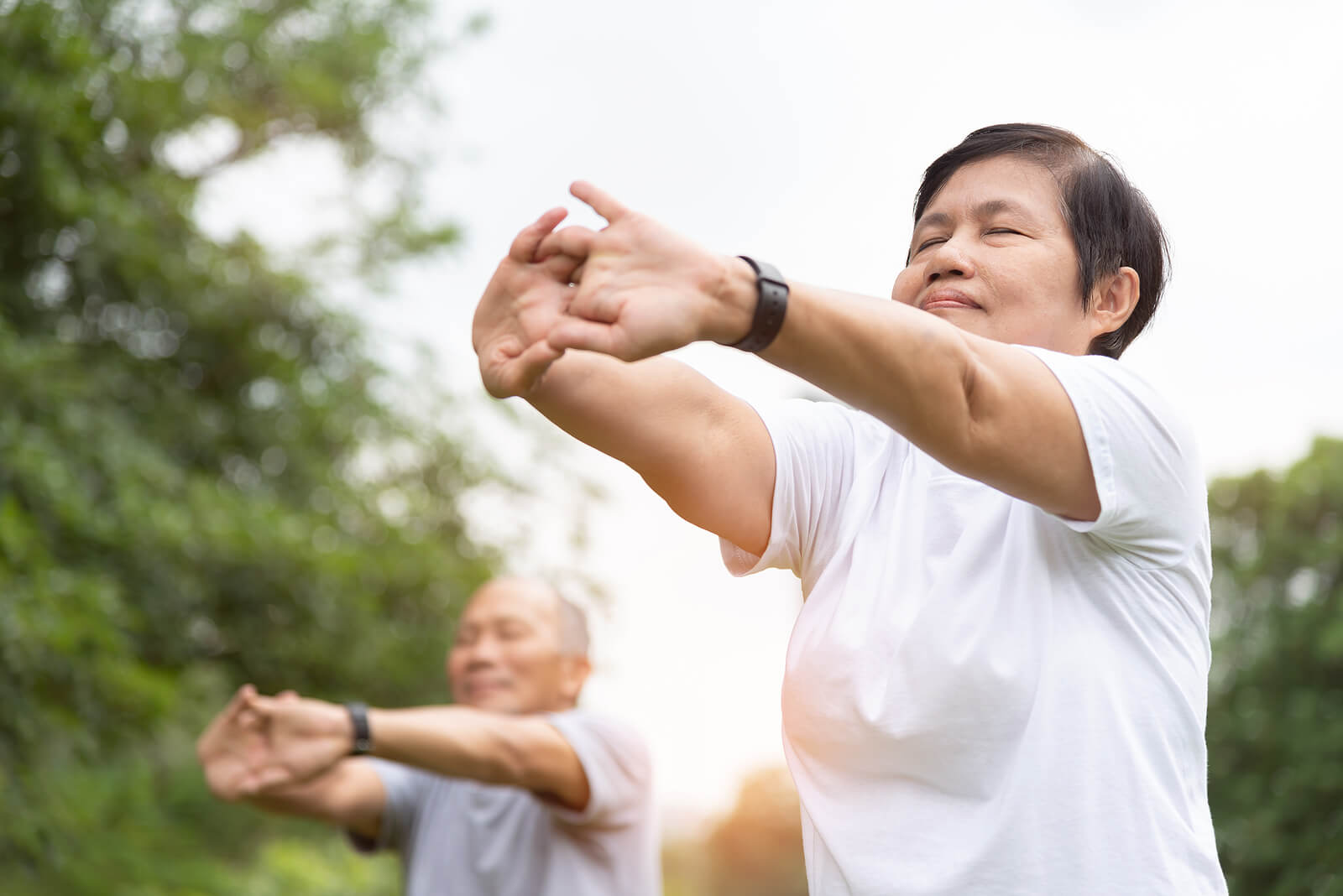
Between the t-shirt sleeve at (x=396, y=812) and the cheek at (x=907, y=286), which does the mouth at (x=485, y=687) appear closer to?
the t-shirt sleeve at (x=396, y=812)

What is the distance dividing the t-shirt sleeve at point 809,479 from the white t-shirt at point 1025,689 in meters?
0.03

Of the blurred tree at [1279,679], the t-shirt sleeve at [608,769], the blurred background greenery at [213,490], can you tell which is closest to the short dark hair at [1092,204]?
the t-shirt sleeve at [608,769]

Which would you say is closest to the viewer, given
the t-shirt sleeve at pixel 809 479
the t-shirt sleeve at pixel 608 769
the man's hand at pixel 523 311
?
the man's hand at pixel 523 311

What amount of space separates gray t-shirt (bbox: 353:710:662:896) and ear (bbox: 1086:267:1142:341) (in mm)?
2062

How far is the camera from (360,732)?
304 centimetres

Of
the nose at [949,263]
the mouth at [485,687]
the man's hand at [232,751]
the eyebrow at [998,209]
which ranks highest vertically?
the eyebrow at [998,209]

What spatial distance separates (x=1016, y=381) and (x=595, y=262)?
1.56 feet

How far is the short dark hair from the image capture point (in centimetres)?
182

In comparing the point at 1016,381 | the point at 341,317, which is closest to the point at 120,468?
the point at 341,317

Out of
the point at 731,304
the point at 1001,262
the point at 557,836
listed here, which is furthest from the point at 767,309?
the point at 557,836

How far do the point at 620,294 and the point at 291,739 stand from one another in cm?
222

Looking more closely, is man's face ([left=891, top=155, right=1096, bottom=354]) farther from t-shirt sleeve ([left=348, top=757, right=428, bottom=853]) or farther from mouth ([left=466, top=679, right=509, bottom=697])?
t-shirt sleeve ([left=348, top=757, right=428, bottom=853])

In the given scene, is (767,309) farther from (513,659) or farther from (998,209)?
(513,659)

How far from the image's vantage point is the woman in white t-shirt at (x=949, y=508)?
51.1 inches
